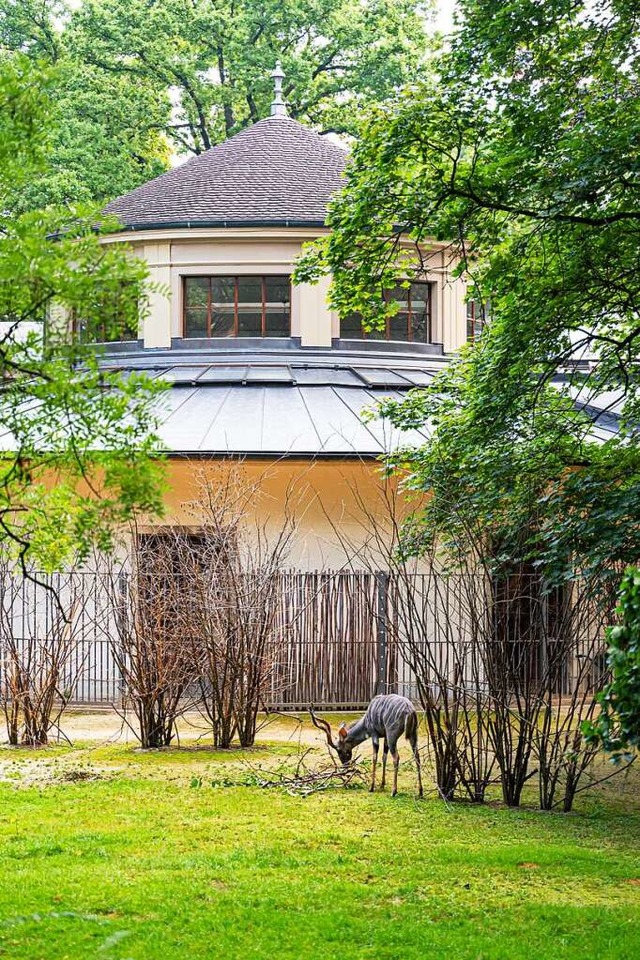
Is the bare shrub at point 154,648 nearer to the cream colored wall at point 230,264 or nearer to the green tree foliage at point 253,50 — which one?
the cream colored wall at point 230,264

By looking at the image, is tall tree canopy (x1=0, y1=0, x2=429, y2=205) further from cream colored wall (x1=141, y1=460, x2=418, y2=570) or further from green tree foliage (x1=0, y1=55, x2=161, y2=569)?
green tree foliage (x1=0, y1=55, x2=161, y2=569)

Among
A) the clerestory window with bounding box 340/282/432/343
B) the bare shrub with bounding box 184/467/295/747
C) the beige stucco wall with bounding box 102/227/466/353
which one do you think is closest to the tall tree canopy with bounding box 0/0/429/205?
the beige stucco wall with bounding box 102/227/466/353

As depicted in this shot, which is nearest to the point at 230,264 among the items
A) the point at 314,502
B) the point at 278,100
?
the point at 314,502

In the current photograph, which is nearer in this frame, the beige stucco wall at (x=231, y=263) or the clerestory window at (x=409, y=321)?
the beige stucco wall at (x=231, y=263)

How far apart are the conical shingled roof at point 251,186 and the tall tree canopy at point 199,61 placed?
6324 millimetres

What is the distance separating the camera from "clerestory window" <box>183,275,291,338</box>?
22.8 m

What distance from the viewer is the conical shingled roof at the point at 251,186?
902 inches

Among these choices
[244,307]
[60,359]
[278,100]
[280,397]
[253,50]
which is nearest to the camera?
[60,359]

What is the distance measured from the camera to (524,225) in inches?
441

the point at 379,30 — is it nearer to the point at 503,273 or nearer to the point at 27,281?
the point at 503,273

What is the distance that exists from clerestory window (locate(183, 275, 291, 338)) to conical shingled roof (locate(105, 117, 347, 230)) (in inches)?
44.3

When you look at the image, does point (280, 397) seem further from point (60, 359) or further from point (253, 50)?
point (253, 50)

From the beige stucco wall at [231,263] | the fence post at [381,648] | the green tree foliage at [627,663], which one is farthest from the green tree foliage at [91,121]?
the green tree foliage at [627,663]

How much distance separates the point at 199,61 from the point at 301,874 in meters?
31.4
